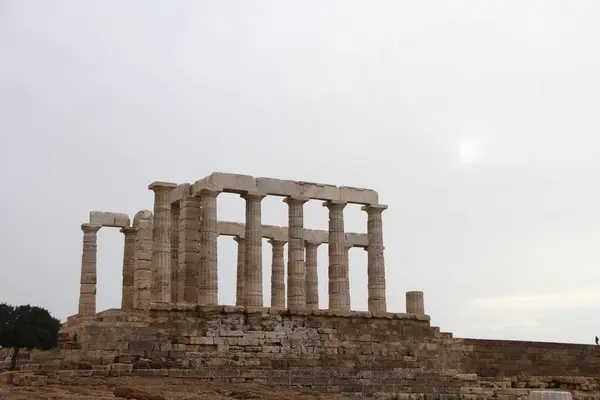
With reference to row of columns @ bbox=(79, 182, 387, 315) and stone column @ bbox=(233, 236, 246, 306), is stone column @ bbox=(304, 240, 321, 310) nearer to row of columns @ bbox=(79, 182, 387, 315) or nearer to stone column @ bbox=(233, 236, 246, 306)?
row of columns @ bbox=(79, 182, 387, 315)

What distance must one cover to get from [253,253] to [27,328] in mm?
10716

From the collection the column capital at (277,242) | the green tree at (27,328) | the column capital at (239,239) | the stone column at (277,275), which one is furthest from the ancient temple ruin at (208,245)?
the green tree at (27,328)

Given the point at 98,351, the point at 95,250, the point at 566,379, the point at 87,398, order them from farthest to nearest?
the point at 95,250, the point at 566,379, the point at 98,351, the point at 87,398

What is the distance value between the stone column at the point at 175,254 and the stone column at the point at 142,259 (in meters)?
1.46

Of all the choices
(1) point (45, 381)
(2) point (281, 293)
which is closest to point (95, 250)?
(2) point (281, 293)

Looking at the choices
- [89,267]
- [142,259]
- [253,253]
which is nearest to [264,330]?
[253,253]

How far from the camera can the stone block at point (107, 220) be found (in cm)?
4459

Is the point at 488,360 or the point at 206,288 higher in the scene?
the point at 206,288

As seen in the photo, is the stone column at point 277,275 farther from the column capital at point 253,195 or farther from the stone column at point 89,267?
the stone column at point 89,267

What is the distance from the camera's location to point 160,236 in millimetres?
38750

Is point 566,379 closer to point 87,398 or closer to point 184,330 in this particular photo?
point 184,330

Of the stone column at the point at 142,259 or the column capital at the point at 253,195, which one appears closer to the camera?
the column capital at the point at 253,195

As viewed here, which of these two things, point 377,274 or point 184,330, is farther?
point 377,274

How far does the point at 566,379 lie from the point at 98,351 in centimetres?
2229
